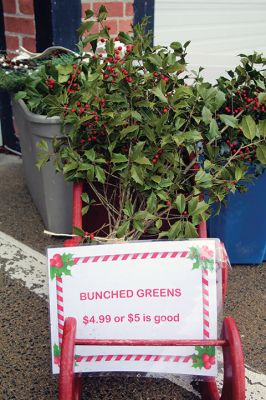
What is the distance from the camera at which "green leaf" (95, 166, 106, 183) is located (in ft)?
6.76

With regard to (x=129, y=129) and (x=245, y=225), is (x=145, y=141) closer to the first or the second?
(x=129, y=129)

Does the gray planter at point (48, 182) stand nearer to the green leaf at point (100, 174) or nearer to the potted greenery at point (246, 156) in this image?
the green leaf at point (100, 174)

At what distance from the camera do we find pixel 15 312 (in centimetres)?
247

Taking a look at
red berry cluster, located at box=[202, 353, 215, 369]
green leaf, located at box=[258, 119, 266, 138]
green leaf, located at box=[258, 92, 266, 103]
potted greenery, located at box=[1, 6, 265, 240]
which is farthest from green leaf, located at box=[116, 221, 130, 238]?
green leaf, located at box=[258, 92, 266, 103]

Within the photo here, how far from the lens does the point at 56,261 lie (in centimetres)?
172

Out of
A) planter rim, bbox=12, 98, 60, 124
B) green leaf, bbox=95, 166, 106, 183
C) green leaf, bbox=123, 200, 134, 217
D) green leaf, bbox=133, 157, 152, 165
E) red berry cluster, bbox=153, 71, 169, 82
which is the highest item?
red berry cluster, bbox=153, 71, 169, 82

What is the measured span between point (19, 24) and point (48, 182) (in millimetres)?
1628

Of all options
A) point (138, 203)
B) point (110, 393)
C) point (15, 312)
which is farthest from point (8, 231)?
point (110, 393)

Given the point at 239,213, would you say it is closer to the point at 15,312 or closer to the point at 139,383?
the point at 139,383

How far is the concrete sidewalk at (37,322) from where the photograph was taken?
2.03m

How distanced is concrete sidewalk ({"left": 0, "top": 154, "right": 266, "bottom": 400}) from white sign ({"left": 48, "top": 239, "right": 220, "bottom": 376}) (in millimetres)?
344

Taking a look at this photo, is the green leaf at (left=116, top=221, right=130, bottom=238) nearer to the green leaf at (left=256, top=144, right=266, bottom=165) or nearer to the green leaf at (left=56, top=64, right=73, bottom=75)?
the green leaf at (left=256, top=144, right=266, bottom=165)

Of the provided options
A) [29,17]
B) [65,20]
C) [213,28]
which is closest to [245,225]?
[65,20]

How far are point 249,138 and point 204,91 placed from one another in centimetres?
28
